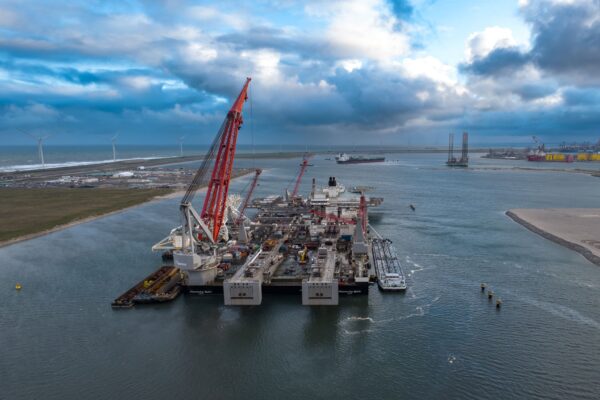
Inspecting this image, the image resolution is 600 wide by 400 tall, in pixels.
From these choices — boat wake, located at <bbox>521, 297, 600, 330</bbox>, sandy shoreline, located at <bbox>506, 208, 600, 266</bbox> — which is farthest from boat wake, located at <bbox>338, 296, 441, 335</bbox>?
sandy shoreline, located at <bbox>506, 208, 600, 266</bbox>

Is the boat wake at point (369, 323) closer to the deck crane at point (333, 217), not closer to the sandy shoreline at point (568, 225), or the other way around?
the deck crane at point (333, 217)

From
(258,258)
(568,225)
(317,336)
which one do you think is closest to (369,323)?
(317,336)

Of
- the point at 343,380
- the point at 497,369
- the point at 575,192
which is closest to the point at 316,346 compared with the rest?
the point at 343,380

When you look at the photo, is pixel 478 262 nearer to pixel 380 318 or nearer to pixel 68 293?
pixel 380 318

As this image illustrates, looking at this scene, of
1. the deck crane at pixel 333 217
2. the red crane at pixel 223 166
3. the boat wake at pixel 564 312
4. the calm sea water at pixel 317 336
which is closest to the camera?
the calm sea water at pixel 317 336

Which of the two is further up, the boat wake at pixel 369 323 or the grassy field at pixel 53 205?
the grassy field at pixel 53 205

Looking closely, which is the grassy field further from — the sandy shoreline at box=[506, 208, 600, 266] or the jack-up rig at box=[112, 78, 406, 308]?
the sandy shoreline at box=[506, 208, 600, 266]

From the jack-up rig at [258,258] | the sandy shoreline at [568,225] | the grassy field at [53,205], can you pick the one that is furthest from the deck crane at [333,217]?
the grassy field at [53,205]

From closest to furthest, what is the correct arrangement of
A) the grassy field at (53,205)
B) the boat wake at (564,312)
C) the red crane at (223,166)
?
the boat wake at (564,312), the red crane at (223,166), the grassy field at (53,205)
